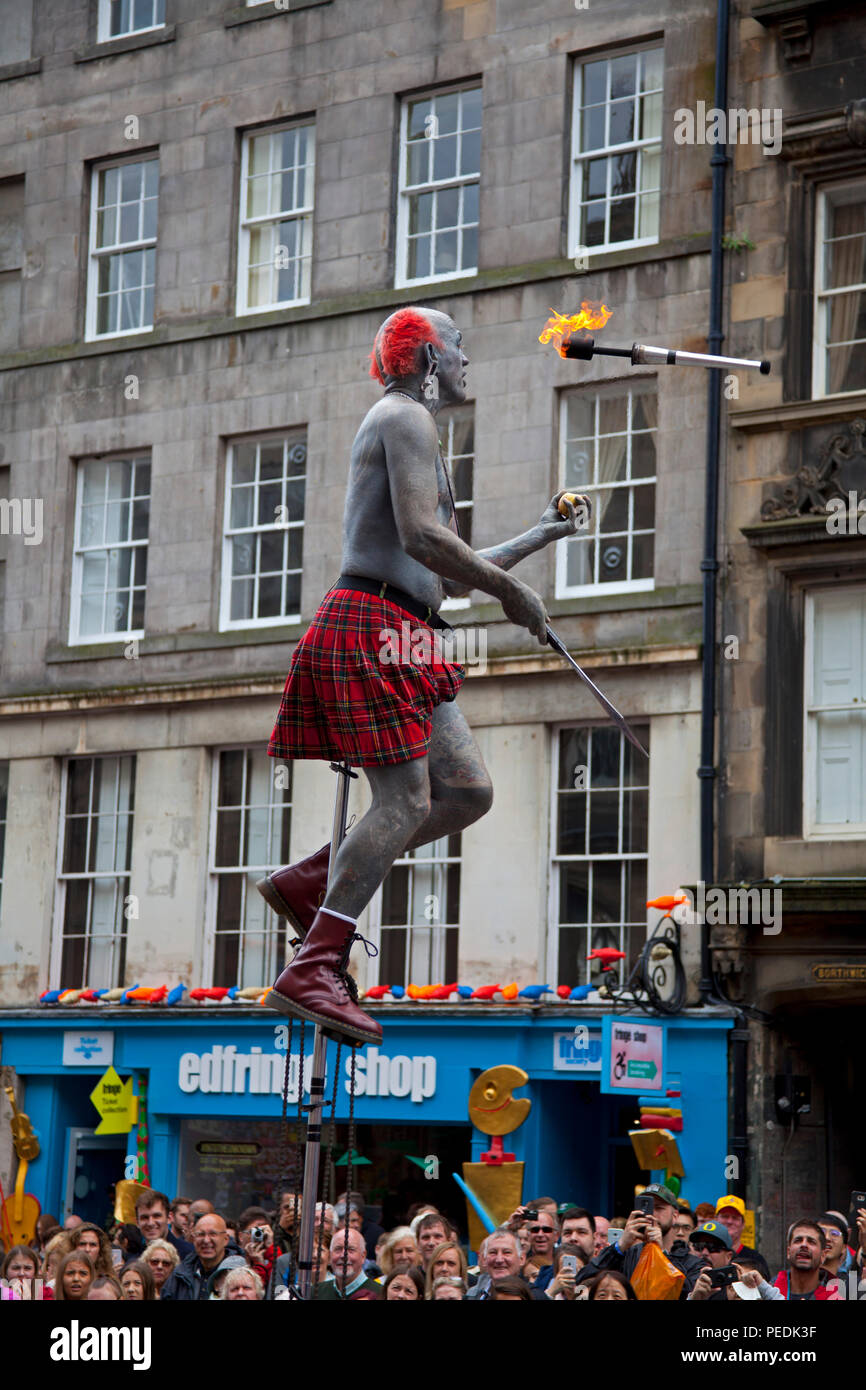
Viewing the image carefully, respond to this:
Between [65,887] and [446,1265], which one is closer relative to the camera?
[446,1265]

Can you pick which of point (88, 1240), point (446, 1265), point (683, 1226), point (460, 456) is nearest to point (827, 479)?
point (460, 456)

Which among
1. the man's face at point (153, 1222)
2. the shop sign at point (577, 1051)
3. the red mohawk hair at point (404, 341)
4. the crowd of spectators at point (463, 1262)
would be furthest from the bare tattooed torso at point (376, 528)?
the shop sign at point (577, 1051)

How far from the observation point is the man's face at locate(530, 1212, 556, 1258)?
11992 millimetres

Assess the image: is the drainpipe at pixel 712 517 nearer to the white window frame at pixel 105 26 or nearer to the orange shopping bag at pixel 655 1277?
the white window frame at pixel 105 26

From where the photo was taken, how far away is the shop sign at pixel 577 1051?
21.0 metres

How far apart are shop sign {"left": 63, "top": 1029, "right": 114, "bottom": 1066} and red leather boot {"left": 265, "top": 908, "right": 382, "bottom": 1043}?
64.3 feet

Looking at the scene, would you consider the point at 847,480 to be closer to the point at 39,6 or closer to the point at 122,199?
the point at 122,199

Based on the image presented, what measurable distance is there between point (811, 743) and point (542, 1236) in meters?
9.37

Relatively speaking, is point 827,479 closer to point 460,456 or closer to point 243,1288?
point 460,456

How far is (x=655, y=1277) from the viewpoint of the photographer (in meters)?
8.95

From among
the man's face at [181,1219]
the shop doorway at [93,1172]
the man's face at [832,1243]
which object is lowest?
the shop doorway at [93,1172]

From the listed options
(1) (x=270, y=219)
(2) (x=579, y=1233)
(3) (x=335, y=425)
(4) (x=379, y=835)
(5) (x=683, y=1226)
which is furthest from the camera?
(1) (x=270, y=219)

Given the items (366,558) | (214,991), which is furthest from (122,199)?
(366,558)

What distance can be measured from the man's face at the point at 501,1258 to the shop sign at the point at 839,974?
9.87 metres
